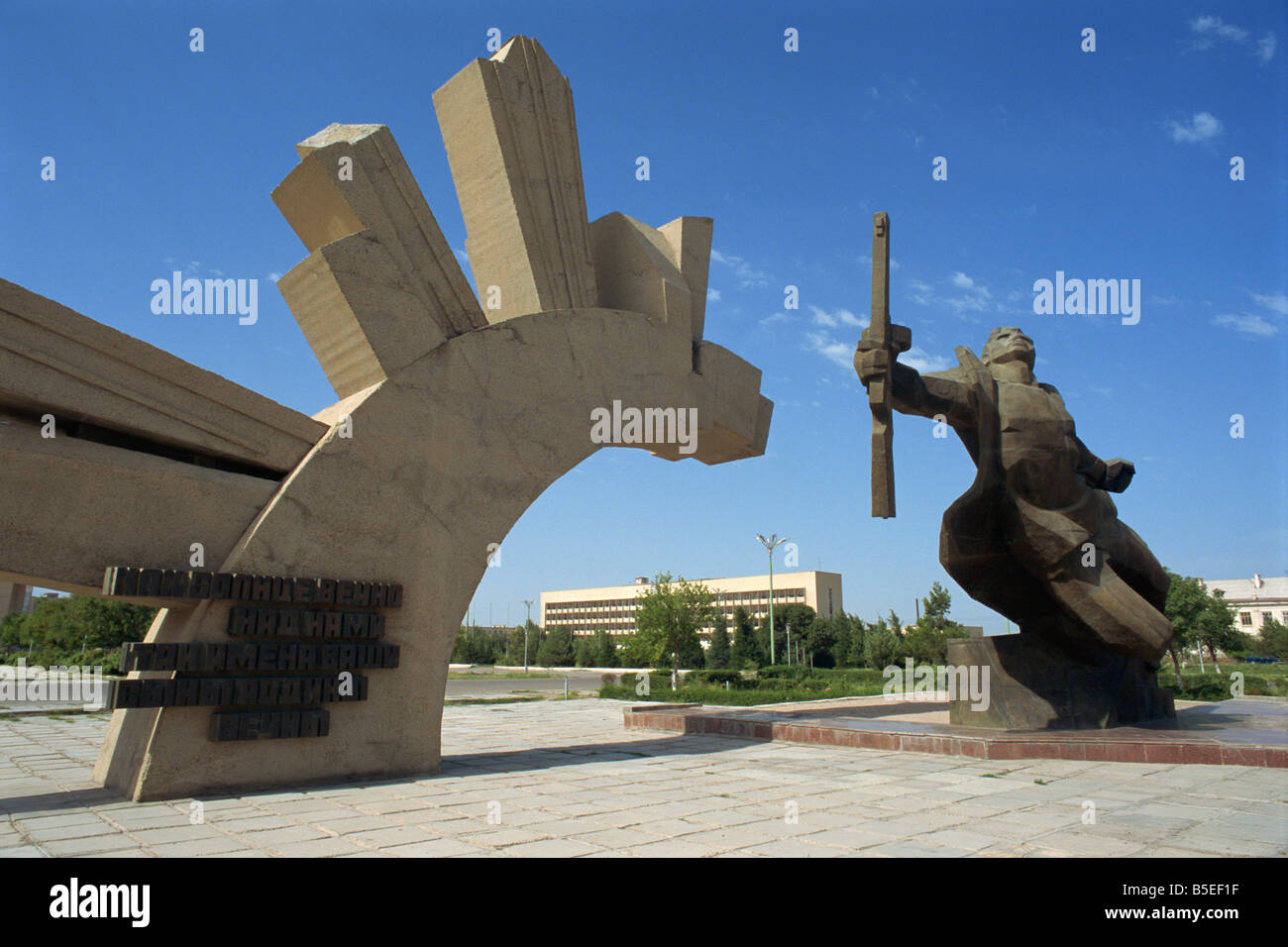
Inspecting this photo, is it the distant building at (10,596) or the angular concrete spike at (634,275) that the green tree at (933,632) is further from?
the distant building at (10,596)

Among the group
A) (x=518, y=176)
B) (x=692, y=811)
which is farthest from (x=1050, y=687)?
(x=518, y=176)

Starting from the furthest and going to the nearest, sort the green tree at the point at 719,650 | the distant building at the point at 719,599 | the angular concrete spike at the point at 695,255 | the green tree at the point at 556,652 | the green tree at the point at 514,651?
1. the distant building at the point at 719,599
2. the green tree at the point at 514,651
3. the green tree at the point at 556,652
4. the green tree at the point at 719,650
5. the angular concrete spike at the point at 695,255

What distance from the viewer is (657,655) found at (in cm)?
3531

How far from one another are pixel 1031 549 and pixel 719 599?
6562 cm

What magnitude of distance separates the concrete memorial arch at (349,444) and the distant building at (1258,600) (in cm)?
7870

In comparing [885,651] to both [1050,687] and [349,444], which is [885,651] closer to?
[1050,687]

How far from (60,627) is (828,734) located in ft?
109

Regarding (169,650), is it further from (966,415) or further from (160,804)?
(966,415)

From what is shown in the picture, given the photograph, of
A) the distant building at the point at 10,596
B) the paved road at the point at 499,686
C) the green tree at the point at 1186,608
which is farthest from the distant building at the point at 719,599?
the distant building at the point at 10,596

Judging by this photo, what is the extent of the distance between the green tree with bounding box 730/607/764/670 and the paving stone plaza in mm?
36612

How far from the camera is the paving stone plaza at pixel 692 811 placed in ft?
18.0

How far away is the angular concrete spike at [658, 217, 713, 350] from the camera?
12234 millimetres

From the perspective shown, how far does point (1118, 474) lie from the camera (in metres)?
12.5
